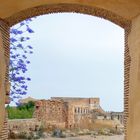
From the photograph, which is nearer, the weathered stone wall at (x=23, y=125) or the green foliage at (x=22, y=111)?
the weathered stone wall at (x=23, y=125)

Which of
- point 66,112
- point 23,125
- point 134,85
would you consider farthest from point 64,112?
point 134,85

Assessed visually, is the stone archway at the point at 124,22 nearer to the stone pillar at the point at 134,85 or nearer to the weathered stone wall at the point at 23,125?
the stone pillar at the point at 134,85

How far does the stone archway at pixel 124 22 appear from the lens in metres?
4.10

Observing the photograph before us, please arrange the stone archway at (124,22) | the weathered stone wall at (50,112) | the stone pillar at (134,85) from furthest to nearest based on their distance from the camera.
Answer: the weathered stone wall at (50,112) → the stone archway at (124,22) → the stone pillar at (134,85)

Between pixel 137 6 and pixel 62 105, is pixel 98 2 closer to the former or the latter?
pixel 137 6

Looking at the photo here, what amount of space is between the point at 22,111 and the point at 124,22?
7070mm

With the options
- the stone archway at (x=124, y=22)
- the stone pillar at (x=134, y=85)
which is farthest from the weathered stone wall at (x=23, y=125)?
the stone pillar at (x=134, y=85)

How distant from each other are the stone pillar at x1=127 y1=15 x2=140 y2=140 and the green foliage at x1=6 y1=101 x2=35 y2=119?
612cm

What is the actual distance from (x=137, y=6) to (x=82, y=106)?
821cm

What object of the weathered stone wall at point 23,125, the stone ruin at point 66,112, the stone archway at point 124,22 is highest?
the stone archway at point 124,22

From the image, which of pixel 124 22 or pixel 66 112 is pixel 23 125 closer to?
pixel 66 112

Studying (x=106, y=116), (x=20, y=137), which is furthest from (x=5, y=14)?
(x=106, y=116)

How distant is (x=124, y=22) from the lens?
187 inches

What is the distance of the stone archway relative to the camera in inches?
161
